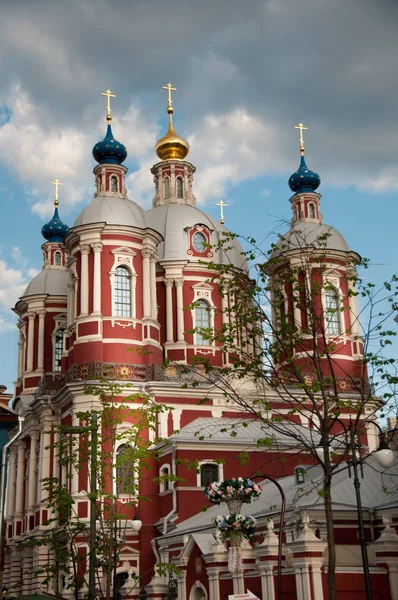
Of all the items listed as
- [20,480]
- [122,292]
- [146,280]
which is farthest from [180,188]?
[20,480]

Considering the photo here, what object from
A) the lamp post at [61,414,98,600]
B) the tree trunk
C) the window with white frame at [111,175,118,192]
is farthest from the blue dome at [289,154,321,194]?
the tree trunk

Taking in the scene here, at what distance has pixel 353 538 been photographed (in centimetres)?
2238

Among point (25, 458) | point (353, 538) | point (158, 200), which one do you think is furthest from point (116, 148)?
point (353, 538)

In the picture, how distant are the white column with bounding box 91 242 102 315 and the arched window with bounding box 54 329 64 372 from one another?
1056cm

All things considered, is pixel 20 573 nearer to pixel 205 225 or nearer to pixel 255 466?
pixel 255 466

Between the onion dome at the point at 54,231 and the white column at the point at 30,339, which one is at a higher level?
the onion dome at the point at 54,231

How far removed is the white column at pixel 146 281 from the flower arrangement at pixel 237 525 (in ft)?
54.4

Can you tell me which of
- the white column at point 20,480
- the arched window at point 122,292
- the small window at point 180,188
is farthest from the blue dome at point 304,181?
the white column at point 20,480

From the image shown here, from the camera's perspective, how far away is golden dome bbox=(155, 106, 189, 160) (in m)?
46.1

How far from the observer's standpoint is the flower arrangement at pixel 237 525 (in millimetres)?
20484

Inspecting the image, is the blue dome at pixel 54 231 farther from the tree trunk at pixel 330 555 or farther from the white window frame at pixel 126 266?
the tree trunk at pixel 330 555

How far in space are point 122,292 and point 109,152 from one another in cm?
858

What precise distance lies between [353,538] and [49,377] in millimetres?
24613

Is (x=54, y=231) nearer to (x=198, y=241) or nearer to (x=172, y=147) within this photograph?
(x=172, y=147)
